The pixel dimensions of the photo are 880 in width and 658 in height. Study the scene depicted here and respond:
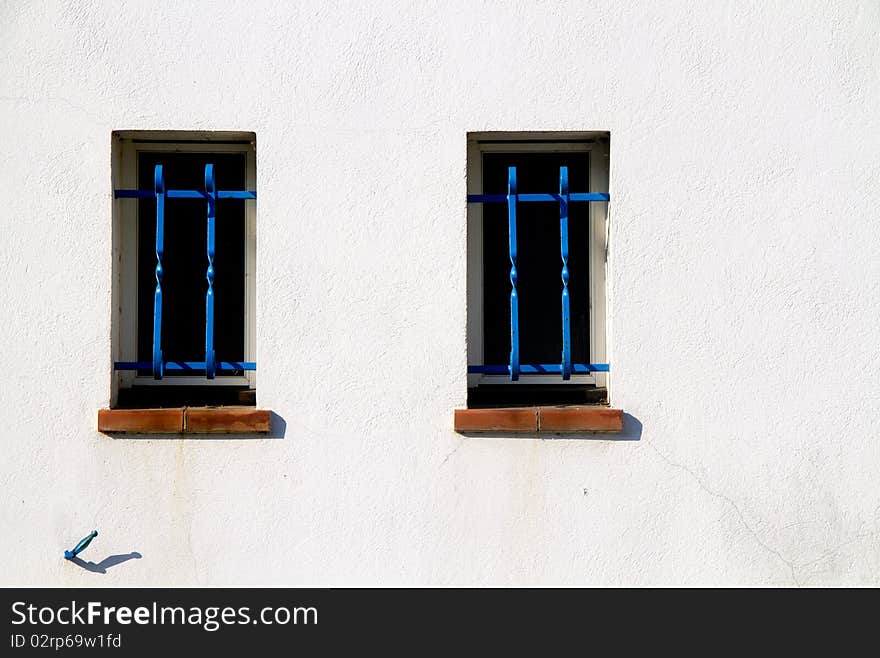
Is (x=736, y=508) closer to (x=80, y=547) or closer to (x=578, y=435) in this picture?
(x=578, y=435)

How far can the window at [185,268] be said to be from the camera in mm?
4273

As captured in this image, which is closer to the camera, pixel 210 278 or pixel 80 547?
pixel 80 547

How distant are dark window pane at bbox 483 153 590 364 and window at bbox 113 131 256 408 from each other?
3.15 feet

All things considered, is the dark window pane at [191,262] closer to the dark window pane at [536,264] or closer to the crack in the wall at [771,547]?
the dark window pane at [536,264]

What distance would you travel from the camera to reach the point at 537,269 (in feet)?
14.4

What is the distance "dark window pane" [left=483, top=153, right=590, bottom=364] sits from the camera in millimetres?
4367

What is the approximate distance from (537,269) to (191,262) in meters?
1.40

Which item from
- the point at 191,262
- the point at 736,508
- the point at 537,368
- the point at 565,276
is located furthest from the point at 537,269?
the point at 191,262

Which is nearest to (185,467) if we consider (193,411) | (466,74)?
(193,411)

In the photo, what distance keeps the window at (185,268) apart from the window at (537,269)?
0.91 metres

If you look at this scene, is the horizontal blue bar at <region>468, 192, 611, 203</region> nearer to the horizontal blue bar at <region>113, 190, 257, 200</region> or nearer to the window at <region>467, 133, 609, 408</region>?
the window at <region>467, 133, 609, 408</region>

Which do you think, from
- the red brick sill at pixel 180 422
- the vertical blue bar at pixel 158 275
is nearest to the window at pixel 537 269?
the red brick sill at pixel 180 422

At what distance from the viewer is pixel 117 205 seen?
13.9 feet

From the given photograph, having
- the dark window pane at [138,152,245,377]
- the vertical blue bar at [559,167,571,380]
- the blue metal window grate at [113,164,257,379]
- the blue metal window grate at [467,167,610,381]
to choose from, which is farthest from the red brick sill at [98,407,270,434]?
the vertical blue bar at [559,167,571,380]
